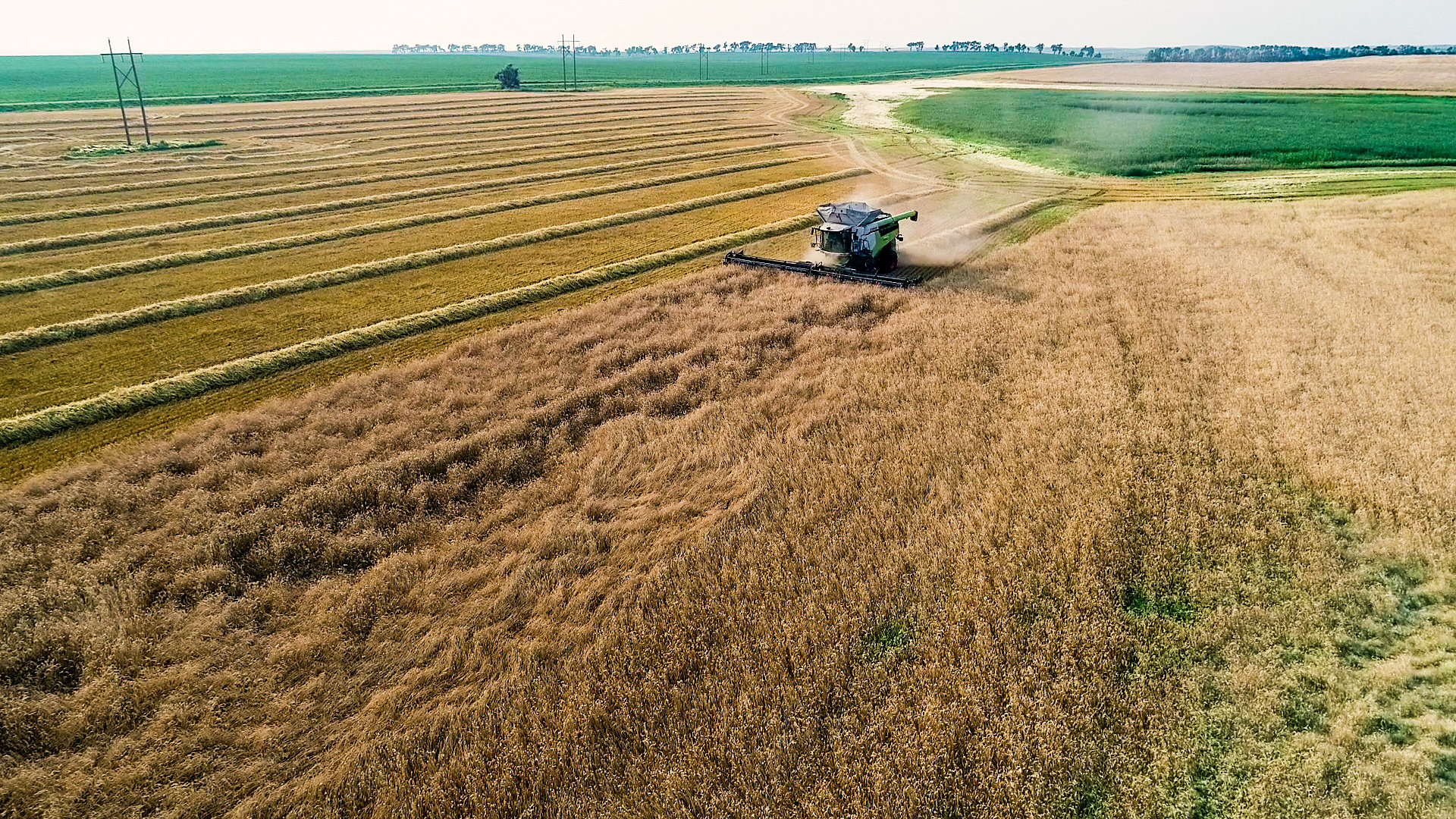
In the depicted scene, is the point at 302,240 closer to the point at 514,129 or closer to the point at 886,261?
the point at 886,261

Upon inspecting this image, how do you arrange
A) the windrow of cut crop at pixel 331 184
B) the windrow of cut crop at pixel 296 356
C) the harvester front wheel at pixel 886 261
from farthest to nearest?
the windrow of cut crop at pixel 331 184 → the harvester front wheel at pixel 886 261 → the windrow of cut crop at pixel 296 356

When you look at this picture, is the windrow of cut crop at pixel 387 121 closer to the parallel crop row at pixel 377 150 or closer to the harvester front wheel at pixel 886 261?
the parallel crop row at pixel 377 150

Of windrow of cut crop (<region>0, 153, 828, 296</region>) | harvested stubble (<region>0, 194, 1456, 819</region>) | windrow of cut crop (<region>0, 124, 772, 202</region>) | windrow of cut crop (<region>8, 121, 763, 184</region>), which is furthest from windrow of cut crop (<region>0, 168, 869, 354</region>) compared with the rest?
windrow of cut crop (<region>8, 121, 763, 184</region>)

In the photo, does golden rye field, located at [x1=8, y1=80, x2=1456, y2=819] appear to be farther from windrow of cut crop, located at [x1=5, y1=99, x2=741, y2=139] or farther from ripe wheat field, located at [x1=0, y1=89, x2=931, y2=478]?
windrow of cut crop, located at [x1=5, y1=99, x2=741, y2=139]

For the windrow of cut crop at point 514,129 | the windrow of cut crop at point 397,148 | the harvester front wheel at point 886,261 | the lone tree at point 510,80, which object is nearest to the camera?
the harvester front wheel at point 886,261

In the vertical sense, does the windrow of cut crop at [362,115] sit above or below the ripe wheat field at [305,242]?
above

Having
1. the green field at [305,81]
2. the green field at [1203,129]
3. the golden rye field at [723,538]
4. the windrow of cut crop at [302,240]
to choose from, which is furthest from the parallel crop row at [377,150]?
the green field at [305,81]

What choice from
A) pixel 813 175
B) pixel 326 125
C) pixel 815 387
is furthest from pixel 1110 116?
pixel 326 125
